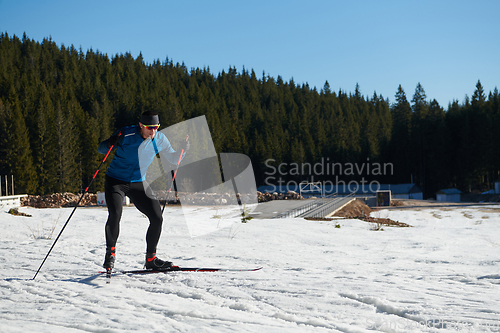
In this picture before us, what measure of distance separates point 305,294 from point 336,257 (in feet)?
7.29

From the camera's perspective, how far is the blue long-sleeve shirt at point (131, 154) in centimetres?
370

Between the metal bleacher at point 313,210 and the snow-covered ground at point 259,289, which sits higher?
the snow-covered ground at point 259,289

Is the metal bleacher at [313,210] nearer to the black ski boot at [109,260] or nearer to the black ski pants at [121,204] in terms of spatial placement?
the black ski pants at [121,204]

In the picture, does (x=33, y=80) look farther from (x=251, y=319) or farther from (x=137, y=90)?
(x=251, y=319)

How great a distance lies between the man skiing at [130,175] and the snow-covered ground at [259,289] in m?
0.50

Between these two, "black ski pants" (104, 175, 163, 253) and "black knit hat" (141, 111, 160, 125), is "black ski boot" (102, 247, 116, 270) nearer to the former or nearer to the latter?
"black ski pants" (104, 175, 163, 253)

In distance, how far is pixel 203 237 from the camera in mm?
6949

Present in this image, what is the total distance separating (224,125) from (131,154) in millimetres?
78043

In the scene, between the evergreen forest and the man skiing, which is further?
the evergreen forest

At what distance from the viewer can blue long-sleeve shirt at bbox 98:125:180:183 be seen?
3701 mm

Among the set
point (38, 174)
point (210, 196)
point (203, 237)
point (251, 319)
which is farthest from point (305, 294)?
point (38, 174)

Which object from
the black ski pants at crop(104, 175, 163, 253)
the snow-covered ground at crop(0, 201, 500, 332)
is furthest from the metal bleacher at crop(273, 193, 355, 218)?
the black ski pants at crop(104, 175, 163, 253)

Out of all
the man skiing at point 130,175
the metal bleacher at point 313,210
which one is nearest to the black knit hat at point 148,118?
the man skiing at point 130,175

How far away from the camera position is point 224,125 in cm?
8106
